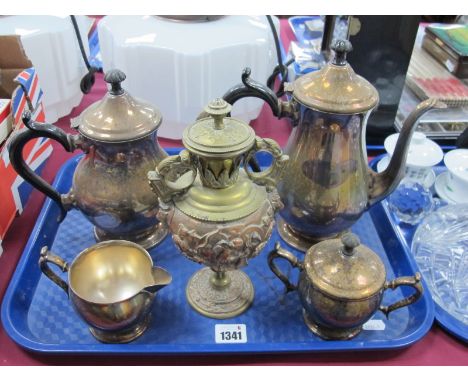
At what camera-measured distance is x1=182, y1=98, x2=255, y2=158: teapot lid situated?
688mm

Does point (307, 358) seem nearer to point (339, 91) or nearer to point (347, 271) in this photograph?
point (347, 271)

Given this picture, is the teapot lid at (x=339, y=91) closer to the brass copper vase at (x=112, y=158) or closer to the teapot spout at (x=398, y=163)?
the teapot spout at (x=398, y=163)

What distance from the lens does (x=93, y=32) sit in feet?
6.20

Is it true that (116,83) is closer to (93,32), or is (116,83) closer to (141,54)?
(141,54)

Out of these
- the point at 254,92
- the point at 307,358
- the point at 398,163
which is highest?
the point at 254,92

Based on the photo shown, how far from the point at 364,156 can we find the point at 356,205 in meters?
0.10

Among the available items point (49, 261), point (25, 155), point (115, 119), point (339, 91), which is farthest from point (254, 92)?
point (25, 155)

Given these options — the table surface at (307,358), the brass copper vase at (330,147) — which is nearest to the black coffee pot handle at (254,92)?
the brass copper vase at (330,147)

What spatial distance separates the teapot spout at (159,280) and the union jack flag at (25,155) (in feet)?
1.42

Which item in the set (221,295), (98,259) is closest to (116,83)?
(98,259)

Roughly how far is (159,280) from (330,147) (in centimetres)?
42

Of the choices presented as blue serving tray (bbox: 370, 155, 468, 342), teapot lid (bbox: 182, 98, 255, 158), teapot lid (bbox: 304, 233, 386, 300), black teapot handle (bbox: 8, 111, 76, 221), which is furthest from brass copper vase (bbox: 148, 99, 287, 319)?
blue serving tray (bbox: 370, 155, 468, 342)

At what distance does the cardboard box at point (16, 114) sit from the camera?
1.05 m

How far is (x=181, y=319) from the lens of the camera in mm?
902
